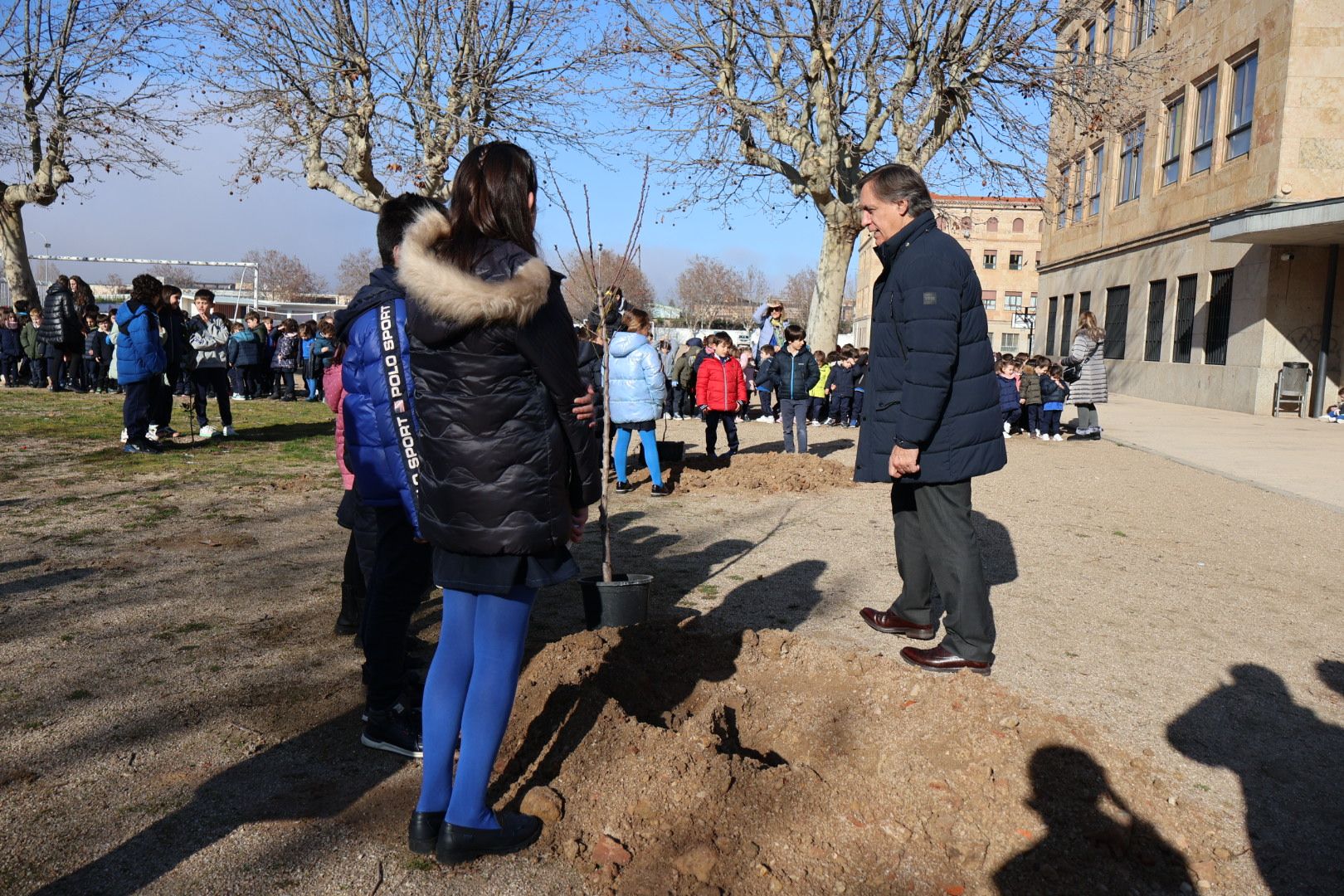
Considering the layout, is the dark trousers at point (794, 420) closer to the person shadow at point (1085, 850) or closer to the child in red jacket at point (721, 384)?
the child in red jacket at point (721, 384)

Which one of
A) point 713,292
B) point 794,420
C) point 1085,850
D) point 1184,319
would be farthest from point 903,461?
point 713,292

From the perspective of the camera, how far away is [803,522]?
8.09m

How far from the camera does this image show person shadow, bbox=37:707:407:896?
102 inches

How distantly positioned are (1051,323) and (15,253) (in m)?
32.2

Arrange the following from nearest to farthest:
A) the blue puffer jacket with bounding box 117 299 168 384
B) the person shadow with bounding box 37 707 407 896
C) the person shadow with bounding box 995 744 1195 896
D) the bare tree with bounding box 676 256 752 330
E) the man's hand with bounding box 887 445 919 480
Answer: the person shadow with bounding box 37 707 407 896, the person shadow with bounding box 995 744 1195 896, the man's hand with bounding box 887 445 919 480, the blue puffer jacket with bounding box 117 299 168 384, the bare tree with bounding box 676 256 752 330

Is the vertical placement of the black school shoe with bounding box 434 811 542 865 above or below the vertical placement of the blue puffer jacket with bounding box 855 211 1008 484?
below

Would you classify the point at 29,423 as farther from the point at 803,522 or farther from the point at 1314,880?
the point at 1314,880

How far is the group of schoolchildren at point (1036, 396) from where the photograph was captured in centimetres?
1559

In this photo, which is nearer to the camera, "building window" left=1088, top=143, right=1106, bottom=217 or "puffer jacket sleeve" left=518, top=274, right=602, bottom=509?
"puffer jacket sleeve" left=518, top=274, right=602, bottom=509

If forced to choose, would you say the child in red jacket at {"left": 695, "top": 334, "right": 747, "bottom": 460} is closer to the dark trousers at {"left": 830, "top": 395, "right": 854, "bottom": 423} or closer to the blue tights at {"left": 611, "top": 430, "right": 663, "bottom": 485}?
the blue tights at {"left": 611, "top": 430, "right": 663, "bottom": 485}

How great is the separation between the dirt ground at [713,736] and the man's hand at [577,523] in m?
0.84

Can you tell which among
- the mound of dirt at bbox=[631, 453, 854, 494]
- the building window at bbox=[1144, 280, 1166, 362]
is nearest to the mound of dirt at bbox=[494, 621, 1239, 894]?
the mound of dirt at bbox=[631, 453, 854, 494]

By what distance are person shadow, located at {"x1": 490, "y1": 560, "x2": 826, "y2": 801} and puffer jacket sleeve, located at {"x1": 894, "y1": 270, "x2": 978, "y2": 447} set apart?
1.22 metres

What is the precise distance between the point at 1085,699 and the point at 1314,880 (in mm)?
1355
